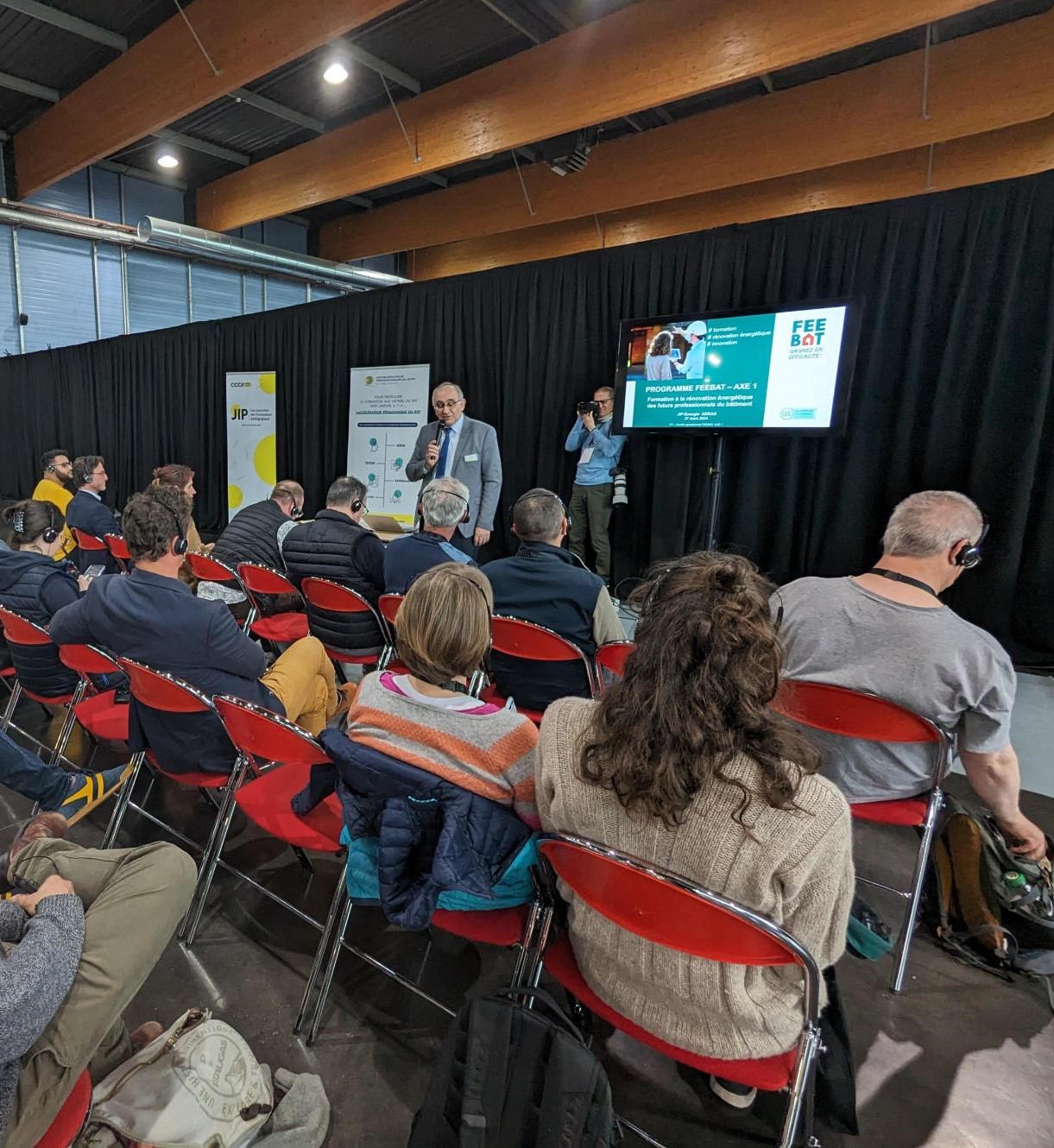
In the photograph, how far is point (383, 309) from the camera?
5938mm

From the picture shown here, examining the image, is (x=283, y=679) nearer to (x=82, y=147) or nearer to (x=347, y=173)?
(x=347, y=173)

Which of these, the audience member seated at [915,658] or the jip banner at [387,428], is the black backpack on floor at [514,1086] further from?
the jip banner at [387,428]

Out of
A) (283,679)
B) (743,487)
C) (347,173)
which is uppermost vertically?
(347,173)

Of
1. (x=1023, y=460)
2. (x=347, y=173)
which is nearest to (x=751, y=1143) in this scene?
(x=1023, y=460)

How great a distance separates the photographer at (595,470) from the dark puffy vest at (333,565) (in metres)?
1.99

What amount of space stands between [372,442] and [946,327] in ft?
15.3

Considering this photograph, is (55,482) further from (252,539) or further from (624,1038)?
(624,1038)

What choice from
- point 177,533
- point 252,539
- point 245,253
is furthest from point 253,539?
point 245,253

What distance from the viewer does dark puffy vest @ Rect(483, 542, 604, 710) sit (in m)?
2.25

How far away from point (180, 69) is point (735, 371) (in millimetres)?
4919

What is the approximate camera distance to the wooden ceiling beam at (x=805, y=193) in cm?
584

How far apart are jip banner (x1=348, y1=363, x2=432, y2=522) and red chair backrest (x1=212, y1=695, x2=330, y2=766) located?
436cm

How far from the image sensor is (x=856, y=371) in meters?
3.62

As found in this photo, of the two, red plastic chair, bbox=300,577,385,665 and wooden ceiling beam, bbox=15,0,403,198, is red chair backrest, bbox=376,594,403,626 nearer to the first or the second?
red plastic chair, bbox=300,577,385,665
